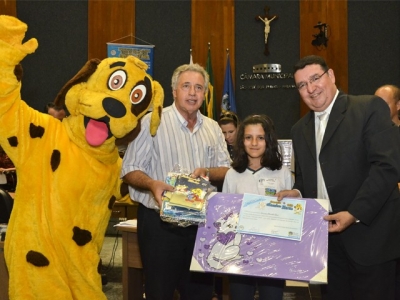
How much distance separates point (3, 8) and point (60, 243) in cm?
653

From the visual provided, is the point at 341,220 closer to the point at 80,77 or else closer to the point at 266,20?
the point at 80,77

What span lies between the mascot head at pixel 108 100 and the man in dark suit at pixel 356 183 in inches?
32.5

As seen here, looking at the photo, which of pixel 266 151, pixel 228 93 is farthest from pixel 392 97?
pixel 228 93

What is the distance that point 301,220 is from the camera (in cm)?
227

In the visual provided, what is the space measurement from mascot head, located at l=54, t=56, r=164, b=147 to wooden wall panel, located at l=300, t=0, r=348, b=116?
5352mm

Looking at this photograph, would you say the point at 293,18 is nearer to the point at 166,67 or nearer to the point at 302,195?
the point at 166,67

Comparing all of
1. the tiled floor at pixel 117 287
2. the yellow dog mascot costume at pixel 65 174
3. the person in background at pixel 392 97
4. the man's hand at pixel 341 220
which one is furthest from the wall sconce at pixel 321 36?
the man's hand at pixel 341 220

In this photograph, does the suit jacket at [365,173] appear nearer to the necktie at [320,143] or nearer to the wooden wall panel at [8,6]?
the necktie at [320,143]

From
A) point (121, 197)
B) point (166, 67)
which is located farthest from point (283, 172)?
point (166, 67)

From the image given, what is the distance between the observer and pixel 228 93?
7.41m

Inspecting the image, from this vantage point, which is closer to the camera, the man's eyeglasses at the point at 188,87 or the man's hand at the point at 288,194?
the man's hand at the point at 288,194

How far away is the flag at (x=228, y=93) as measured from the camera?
24.2 feet

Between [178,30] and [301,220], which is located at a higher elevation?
[178,30]

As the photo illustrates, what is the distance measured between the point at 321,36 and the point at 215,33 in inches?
65.4
